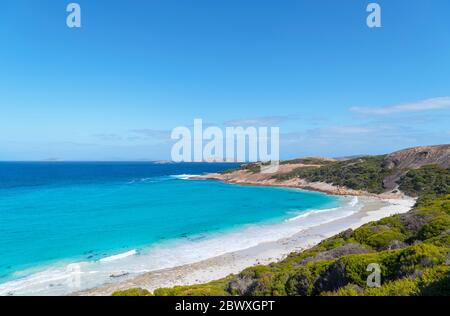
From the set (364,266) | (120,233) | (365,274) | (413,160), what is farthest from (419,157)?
(365,274)

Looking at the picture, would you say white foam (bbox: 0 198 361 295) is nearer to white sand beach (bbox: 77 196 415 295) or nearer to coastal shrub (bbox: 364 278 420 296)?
white sand beach (bbox: 77 196 415 295)

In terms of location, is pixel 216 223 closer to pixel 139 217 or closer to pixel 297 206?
pixel 139 217

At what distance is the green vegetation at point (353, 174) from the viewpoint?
74.2 meters

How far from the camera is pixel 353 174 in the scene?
271 feet

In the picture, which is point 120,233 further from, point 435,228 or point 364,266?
point 364,266

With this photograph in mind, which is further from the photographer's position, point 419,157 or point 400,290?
point 419,157

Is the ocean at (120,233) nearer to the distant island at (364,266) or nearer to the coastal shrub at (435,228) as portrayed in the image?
the distant island at (364,266)

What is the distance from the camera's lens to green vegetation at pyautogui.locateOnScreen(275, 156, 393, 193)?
74250mm

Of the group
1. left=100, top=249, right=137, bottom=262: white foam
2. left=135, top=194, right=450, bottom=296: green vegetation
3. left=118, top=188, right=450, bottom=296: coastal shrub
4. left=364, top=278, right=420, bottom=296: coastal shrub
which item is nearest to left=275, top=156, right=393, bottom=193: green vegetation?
left=100, top=249, right=137, bottom=262: white foam

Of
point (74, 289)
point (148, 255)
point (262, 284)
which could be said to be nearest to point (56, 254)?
point (148, 255)

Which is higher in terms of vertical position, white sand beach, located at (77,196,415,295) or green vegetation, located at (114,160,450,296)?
green vegetation, located at (114,160,450,296)

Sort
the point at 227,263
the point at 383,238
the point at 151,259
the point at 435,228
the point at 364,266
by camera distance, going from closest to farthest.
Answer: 1. the point at 364,266
2. the point at 435,228
3. the point at 383,238
4. the point at 227,263
5. the point at 151,259

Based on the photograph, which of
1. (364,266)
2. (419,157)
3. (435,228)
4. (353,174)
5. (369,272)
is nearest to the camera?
(369,272)
